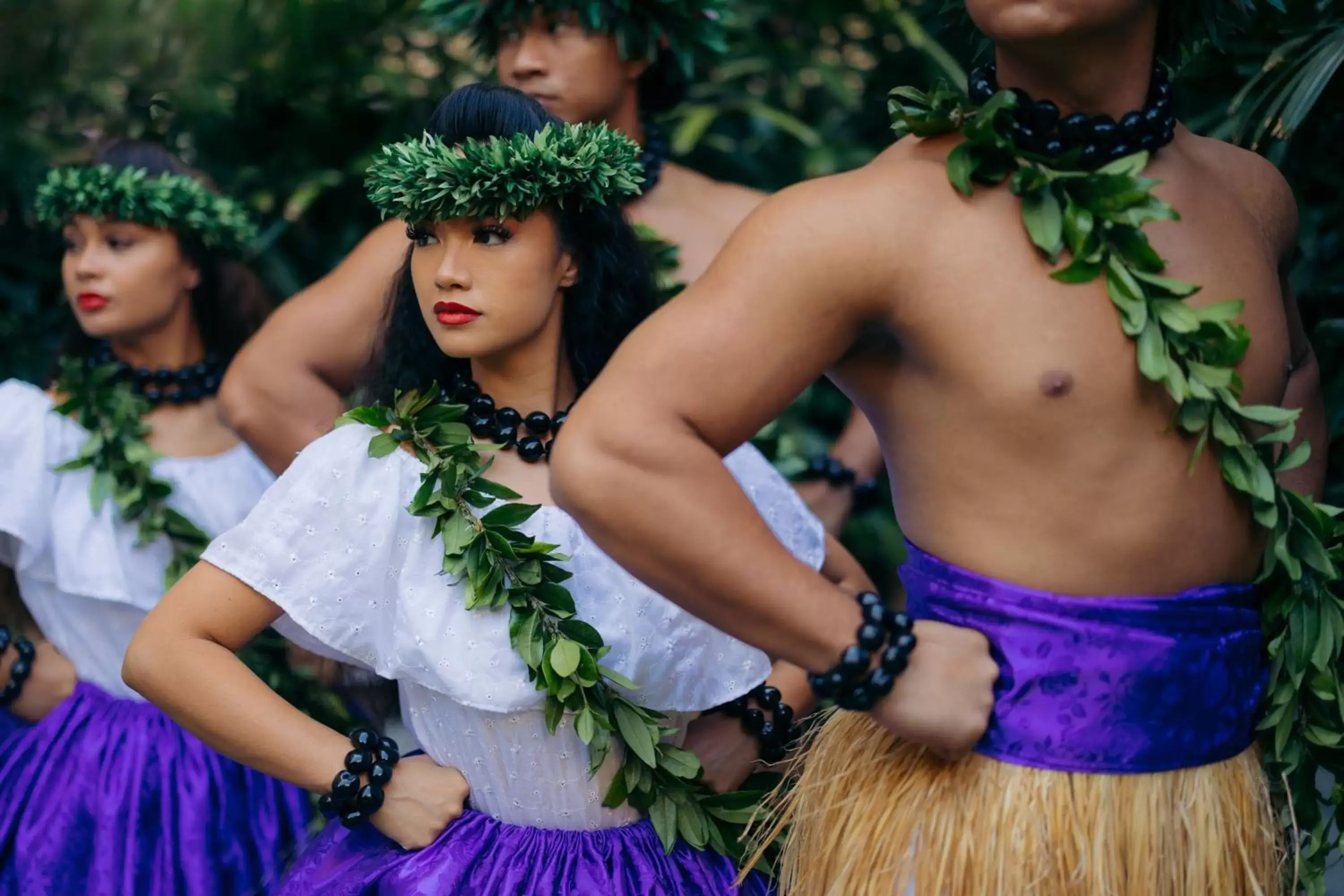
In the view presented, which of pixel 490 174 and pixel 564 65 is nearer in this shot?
pixel 490 174

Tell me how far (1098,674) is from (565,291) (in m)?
0.92

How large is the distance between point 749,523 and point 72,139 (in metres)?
2.83

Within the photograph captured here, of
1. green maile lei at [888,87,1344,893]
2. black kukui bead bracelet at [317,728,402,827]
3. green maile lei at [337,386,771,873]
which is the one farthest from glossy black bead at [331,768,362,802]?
green maile lei at [888,87,1344,893]

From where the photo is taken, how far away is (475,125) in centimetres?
191

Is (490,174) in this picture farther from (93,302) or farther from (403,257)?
(93,302)

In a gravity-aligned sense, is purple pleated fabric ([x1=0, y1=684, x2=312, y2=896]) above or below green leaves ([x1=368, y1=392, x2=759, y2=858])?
below

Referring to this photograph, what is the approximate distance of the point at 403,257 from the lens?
244 centimetres

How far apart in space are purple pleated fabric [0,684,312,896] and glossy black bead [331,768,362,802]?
0.67 metres

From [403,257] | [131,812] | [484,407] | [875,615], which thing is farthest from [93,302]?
[875,615]

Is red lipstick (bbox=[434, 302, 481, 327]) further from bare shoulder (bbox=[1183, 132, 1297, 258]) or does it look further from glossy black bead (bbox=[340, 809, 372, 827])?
bare shoulder (bbox=[1183, 132, 1297, 258])

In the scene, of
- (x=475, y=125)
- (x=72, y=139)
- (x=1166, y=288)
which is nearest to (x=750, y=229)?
(x=1166, y=288)

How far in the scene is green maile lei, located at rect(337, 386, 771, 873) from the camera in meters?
1.75

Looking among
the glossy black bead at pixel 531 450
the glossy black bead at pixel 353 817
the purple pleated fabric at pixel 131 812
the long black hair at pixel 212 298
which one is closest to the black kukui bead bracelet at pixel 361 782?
the glossy black bead at pixel 353 817

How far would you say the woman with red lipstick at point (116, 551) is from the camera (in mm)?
2334
